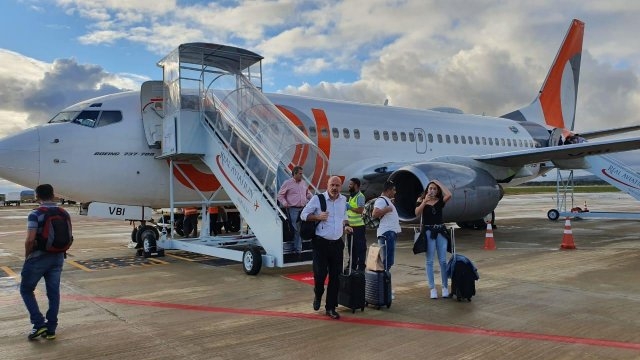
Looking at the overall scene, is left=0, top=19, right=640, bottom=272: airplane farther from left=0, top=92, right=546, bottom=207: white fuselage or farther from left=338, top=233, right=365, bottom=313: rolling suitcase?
left=338, top=233, right=365, bottom=313: rolling suitcase

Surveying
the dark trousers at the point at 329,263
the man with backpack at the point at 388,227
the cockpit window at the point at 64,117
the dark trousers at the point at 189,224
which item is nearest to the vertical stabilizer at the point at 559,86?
the dark trousers at the point at 189,224

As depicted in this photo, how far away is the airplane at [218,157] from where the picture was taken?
986cm

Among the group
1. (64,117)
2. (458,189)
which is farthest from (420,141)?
(64,117)

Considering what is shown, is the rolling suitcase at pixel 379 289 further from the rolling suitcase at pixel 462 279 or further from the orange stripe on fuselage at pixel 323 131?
the orange stripe on fuselage at pixel 323 131

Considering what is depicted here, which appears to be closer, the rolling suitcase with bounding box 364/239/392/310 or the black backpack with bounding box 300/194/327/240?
the black backpack with bounding box 300/194/327/240

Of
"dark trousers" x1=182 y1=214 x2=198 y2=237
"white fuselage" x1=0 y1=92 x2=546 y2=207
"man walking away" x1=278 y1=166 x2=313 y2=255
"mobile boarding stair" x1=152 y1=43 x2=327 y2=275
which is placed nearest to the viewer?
"man walking away" x1=278 y1=166 x2=313 y2=255

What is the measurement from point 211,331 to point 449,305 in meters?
2.92

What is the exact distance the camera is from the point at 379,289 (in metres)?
6.09

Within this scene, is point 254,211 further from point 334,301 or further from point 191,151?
point 334,301

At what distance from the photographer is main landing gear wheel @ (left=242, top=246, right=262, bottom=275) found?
330 inches

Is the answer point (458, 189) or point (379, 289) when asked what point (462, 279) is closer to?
point (379, 289)

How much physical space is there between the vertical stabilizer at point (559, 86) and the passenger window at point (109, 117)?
1776 cm

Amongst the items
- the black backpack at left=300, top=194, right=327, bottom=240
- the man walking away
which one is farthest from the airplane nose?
the black backpack at left=300, top=194, right=327, bottom=240

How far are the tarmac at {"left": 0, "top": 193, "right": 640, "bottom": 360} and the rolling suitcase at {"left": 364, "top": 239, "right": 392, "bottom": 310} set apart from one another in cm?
12
